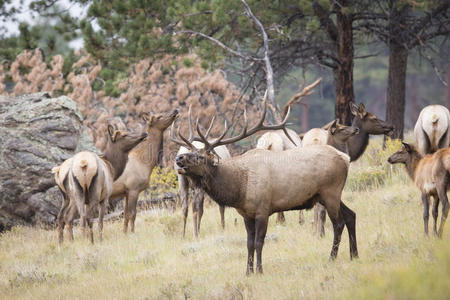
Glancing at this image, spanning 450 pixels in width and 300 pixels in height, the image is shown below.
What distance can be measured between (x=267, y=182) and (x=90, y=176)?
356 cm

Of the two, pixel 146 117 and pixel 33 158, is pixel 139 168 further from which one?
pixel 33 158

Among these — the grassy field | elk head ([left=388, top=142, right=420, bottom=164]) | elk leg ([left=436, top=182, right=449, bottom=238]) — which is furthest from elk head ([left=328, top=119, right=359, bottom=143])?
elk leg ([left=436, top=182, right=449, bottom=238])

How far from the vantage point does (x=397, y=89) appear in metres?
13.9

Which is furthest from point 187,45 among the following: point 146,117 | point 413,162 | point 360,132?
point 413,162

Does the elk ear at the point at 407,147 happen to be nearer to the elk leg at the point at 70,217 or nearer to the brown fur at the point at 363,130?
the brown fur at the point at 363,130

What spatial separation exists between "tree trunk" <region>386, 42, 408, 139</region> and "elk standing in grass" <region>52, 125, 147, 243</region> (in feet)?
22.7

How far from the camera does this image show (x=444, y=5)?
12320 mm

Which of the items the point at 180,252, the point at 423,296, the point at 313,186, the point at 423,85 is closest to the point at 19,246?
the point at 180,252

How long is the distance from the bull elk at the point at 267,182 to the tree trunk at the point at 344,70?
22.7ft

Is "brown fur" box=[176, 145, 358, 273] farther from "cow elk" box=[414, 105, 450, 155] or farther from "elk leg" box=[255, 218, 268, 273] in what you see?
"cow elk" box=[414, 105, 450, 155]

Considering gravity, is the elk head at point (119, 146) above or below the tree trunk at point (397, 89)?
below

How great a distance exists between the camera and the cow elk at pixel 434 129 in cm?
898

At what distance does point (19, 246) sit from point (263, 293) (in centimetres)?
586

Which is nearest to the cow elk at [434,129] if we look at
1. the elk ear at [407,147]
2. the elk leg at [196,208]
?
the elk ear at [407,147]
